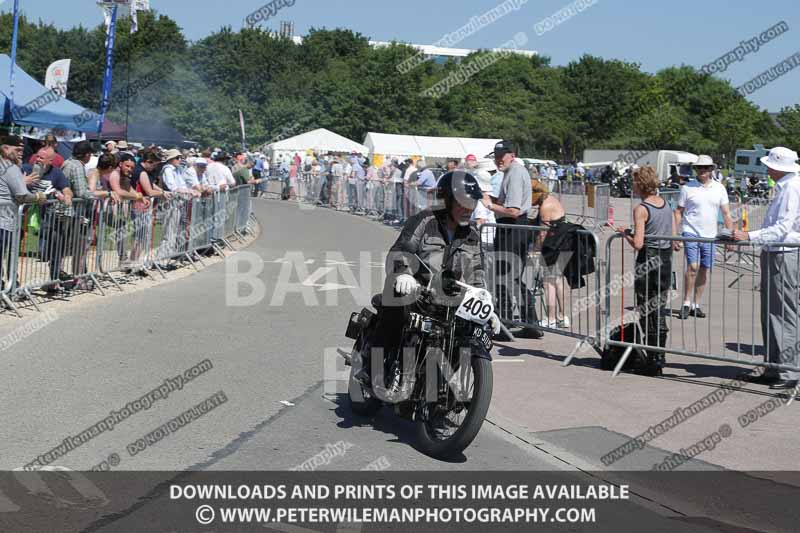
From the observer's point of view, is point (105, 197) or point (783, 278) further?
point (105, 197)

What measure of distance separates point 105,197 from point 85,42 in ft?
272

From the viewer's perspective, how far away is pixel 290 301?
44.0 ft

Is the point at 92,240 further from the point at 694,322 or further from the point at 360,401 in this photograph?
the point at 694,322

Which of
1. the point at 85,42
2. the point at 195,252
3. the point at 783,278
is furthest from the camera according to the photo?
the point at 85,42

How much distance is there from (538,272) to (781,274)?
122 inches

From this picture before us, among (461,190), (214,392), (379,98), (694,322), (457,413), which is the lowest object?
(214,392)

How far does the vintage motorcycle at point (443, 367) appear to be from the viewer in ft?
19.8

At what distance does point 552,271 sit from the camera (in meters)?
10.6

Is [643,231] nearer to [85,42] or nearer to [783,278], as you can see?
[783,278]

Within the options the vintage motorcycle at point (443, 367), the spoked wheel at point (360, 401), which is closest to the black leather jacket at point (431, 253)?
the vintage motorcycle at point (443, 367)

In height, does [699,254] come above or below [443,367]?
above

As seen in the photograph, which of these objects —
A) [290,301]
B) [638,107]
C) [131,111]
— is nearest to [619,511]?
[290,301]

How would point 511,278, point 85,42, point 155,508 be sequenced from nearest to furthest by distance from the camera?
point 155,508 → point 511,278 → point 85,42

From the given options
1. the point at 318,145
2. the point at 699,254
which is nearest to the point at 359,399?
the point at 699,254
